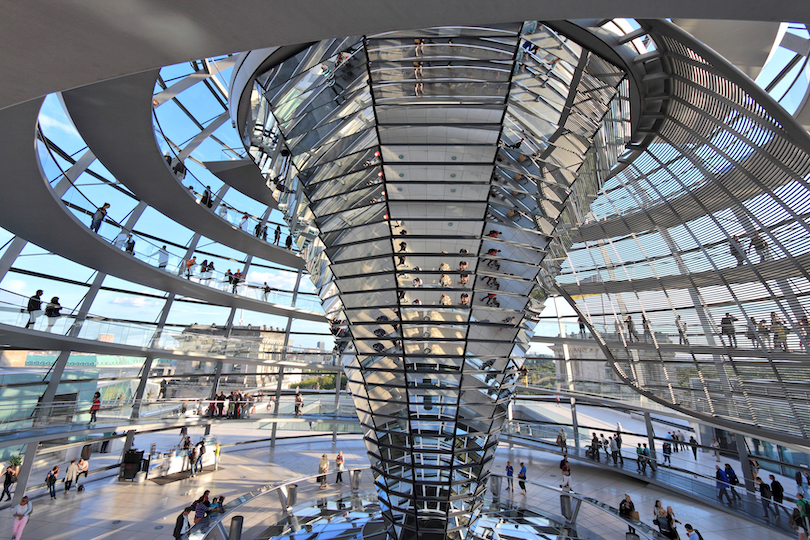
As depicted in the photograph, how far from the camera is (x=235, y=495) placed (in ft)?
51.4

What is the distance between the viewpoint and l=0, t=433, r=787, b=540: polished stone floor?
40.0ft

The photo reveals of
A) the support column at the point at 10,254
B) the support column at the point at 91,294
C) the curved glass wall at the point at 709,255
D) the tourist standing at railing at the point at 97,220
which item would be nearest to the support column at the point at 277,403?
the support column at the point at 91,294

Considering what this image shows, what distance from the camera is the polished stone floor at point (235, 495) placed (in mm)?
12203

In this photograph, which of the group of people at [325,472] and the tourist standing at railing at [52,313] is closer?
the tourist standing at railing at [52,313]

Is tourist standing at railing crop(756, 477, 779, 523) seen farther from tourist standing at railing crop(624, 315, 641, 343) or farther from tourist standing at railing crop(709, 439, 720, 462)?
tourist standing at railing crop(624, 315, 641, 343)

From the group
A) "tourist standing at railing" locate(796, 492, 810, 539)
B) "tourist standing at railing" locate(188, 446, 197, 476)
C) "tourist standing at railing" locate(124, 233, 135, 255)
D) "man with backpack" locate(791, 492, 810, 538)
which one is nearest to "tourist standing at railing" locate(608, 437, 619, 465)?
"tourist standing at railing" locate(796, 492, 810, 539)

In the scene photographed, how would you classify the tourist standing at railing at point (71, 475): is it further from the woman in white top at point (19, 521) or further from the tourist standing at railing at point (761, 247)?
the tourist standing at railing at point (761, 247)

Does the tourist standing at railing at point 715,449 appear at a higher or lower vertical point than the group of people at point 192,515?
higher

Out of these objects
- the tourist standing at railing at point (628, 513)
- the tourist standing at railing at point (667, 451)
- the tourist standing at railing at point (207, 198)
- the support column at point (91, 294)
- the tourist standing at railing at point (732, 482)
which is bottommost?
the tourist standing at railing at point (628, 513)

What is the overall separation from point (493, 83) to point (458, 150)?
1.55 metres

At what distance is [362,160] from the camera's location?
370 inches

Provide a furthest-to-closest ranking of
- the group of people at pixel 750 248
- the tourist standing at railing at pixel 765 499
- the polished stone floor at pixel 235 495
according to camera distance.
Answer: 1. the group of people at pixel 750 248
2. the tourist standing at railing at pixel 765 499
3. the polished stone floor at pixel 235 495

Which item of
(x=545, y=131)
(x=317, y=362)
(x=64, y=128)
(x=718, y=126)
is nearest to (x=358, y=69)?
(x=545, y=131)

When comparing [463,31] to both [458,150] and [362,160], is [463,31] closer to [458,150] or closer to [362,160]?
[458,150]
